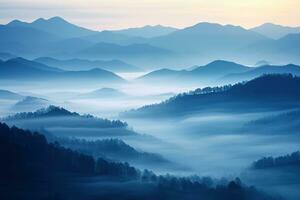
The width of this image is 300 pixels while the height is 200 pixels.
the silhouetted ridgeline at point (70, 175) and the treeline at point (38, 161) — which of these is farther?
the treeline at point (38, 161)

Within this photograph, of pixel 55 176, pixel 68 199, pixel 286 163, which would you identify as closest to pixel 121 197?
pixel 68 199

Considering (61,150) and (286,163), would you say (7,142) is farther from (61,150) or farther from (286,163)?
(286,163)

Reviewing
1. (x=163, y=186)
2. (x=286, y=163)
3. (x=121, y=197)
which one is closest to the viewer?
(x=121, y=197)

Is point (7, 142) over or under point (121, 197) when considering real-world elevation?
over

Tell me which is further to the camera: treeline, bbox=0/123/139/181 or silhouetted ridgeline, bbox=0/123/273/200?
treeline, bbox=0/123/139/181

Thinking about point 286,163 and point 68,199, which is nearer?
point 68,199

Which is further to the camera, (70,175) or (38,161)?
(38,161)

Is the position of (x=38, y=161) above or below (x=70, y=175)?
above

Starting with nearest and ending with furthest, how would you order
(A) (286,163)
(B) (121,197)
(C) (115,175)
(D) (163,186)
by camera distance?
(B) (121,197)
(D) (163,186)
(C) (115,175)
(A) (286,163)
